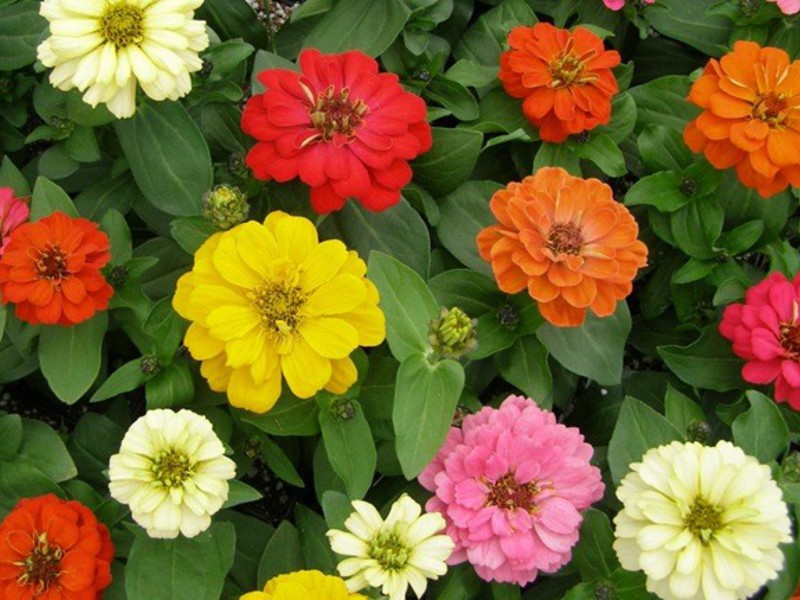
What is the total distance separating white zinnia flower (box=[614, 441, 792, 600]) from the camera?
0.93 meters

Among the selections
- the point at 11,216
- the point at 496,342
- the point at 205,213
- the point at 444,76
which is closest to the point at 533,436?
the point at 496,342

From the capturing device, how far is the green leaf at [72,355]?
1207 millimetres

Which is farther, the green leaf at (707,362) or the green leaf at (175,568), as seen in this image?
the green leaf at (707,362)

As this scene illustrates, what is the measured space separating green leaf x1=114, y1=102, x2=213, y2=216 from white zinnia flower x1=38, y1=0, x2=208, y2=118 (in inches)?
6.9

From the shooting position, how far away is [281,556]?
1.20m

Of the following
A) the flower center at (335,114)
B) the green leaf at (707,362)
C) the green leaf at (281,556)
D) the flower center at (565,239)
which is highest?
the flower center at (335,114)

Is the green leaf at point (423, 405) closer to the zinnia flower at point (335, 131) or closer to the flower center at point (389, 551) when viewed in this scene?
the flower center at point (389, 551)

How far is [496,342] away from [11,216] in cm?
71

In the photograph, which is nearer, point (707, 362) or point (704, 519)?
point (704, 519)

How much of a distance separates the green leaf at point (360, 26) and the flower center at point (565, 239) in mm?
501

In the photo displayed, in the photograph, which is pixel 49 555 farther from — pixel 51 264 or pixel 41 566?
pixel 51 264

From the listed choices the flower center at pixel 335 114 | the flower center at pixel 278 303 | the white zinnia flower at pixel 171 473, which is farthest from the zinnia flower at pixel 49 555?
the flower center at pixel 335 114

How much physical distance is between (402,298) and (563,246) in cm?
22

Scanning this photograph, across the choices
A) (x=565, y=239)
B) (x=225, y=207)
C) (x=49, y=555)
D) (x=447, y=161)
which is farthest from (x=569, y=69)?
(x=49, y=555)
